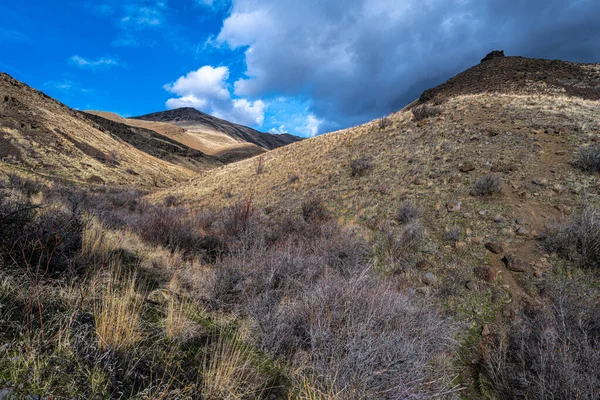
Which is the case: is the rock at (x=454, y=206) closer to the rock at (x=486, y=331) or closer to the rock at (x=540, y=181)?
the rock at (x=540, y=181)

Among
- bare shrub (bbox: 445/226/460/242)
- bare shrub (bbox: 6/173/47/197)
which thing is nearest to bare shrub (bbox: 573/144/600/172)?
bare shrub (bbox: 445/226/460/242)

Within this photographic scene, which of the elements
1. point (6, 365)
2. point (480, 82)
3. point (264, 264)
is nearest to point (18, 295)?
point (6, 365)

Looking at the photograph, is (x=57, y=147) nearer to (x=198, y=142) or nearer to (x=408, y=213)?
(x=408, y=213)

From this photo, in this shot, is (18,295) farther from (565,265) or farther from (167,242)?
(565,265)

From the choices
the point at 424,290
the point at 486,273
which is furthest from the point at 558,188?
the point at 424,290

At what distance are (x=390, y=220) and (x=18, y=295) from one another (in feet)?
26.1

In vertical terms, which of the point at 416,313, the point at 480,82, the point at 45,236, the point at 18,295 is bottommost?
the point at 416,313

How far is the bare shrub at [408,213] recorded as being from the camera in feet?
25.8

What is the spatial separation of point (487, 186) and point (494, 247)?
2.69 m

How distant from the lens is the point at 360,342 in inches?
96.0

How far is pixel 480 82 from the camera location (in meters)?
26.8

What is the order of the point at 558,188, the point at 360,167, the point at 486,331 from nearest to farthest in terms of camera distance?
1. the point at 486,331
2. the point at 558,188
3. the point at 360,167

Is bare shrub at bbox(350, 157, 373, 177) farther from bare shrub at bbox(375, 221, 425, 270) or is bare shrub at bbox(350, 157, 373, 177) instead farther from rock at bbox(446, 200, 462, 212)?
bare shrub at bbox(375, 221, 425, 270)

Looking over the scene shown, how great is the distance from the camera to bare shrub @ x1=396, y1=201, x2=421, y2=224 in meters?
7.86
